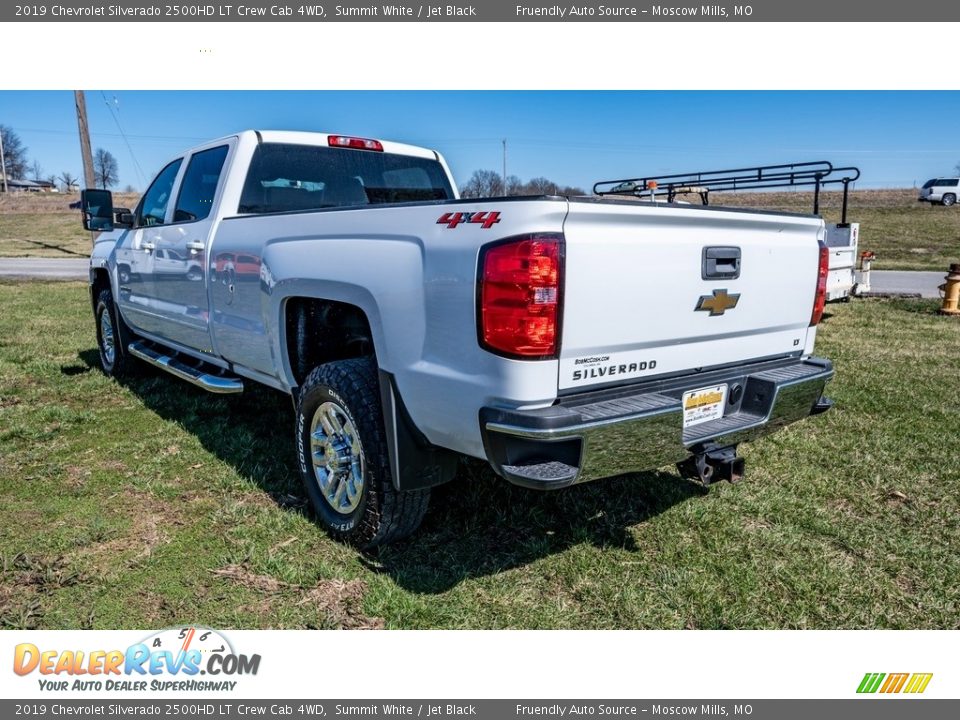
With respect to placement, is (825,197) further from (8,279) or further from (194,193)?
(194,193)

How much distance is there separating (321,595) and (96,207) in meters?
4.76

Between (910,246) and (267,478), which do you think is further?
(910,246)

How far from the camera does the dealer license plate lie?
2936mm

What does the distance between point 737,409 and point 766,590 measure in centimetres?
79

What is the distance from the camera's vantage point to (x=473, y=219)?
2527 mm

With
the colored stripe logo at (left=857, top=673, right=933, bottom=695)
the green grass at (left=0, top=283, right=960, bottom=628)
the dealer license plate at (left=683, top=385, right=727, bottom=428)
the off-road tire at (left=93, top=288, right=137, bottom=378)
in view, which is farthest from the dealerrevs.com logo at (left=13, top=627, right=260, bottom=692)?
the off-road tire at (left=93, top=288, right=137, bottom=378)

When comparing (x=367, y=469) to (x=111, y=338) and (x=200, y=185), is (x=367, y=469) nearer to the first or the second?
(x=200, y=185)

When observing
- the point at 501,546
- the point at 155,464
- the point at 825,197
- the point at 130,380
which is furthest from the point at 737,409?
the point at 825,197

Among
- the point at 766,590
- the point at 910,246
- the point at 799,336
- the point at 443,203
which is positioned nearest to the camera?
the point at 443,203

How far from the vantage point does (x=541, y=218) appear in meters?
2.38

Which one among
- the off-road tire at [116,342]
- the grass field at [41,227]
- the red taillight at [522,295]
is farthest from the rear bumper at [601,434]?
the grass field at [41,227]

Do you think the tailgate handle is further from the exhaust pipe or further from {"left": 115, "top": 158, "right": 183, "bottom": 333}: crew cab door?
{"left": 115, "top": 158, "right": 183, "bottom": 333}: crew cab door

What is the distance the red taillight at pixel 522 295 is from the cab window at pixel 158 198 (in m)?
3.80

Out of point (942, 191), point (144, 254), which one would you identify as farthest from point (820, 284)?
point (942, 191)
